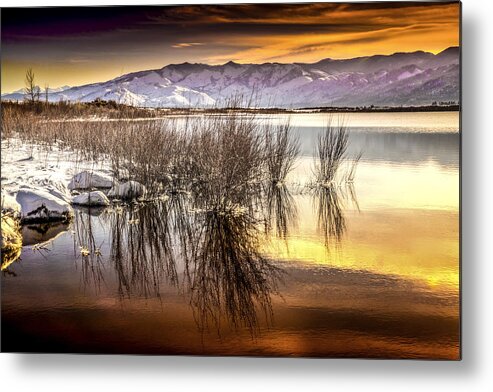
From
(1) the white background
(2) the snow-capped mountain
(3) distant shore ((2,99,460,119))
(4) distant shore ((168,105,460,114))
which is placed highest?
(2) the snow-capped mountain

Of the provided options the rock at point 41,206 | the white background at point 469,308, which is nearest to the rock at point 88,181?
the rock at point 41,206

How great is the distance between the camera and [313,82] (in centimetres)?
344

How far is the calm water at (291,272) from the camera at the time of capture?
133 inches

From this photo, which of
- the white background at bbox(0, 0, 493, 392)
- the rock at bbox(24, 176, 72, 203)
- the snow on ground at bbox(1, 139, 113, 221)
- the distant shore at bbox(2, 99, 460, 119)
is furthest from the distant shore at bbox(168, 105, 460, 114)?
the rock at bbox(24, 176, 72, 203)

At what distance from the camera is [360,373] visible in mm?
3402

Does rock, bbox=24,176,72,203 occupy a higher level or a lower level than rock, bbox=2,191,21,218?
higher

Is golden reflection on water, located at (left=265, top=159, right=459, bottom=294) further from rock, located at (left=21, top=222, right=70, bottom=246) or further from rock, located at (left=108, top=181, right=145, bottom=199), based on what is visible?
rock, located at (left=21, top=222, right=70, bottom=246)

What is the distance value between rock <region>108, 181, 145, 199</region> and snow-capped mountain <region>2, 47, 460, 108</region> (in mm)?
381

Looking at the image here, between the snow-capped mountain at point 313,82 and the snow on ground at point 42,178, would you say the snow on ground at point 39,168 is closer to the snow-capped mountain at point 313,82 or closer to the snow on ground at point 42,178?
the snow on ground at point 42,178

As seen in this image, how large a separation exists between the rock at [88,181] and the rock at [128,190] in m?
0.04

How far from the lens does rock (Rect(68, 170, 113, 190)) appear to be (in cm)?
354

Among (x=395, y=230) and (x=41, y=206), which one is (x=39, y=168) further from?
(x=395, y=230)

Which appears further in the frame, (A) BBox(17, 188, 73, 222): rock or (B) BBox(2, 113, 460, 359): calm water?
(A) BBox(17, 188, 73, 222): rock

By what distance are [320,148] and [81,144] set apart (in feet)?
3.66
